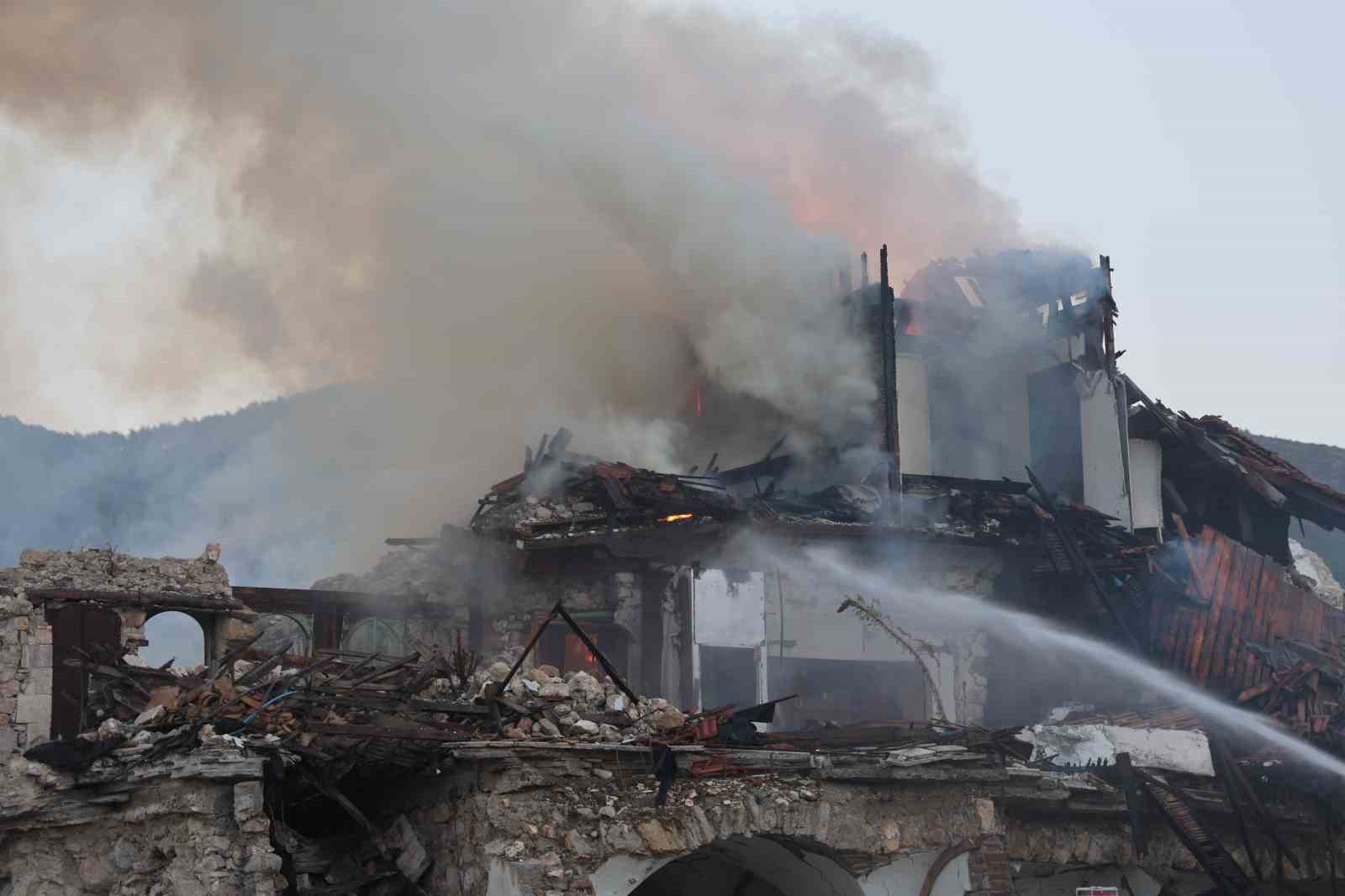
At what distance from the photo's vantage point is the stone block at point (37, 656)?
1631cm

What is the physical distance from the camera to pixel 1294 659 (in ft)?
68.2

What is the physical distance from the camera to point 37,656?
1641 centimetres

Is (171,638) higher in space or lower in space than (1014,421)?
lower

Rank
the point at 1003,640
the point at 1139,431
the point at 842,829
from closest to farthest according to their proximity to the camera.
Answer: the point at 842,829, the point at 1003,640, the point at 1139,431

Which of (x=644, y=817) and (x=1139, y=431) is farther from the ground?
(x=1139, y=431)

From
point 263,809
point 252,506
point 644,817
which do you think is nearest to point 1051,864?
point 644,817

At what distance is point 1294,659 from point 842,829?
30.8 feet

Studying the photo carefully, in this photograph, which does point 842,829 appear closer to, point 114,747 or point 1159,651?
point 114,747

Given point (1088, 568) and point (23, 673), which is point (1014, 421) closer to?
point (1088, 568)

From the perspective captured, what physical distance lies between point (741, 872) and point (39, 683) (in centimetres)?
793

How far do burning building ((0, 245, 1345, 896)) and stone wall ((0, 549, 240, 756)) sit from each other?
39 mm

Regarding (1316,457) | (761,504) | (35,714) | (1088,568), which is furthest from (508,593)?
(1316,457)

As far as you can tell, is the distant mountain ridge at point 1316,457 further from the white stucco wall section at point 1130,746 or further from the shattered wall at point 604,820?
the shattered wall at point 604,820

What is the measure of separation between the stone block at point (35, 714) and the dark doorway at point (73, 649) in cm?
4
